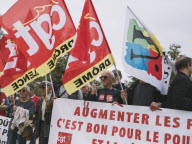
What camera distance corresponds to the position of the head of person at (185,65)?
18.5 feet

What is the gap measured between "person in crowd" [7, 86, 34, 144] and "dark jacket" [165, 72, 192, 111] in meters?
3.59

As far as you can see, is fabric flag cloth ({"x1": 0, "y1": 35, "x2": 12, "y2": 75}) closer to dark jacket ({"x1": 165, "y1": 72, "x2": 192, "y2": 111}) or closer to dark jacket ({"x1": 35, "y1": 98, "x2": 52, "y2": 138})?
dark jacket ({"x1": 35, "y1": 98, "x2": 52, "y2": 138})

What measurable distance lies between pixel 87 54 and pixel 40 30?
1207 millimetres

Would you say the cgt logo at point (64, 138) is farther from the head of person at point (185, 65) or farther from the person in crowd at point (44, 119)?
the head of person at point (185, 65)

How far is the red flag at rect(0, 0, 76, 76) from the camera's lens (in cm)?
671

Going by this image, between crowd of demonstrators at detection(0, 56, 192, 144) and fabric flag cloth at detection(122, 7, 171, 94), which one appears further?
fabric flag cloth at detection(122, 7, 171, 94)

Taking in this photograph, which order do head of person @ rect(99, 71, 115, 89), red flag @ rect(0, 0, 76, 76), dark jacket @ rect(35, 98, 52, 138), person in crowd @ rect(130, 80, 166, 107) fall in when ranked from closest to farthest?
person in crowd @ rect(130, 80, 166, 107), head of person @ rect(99, 71, 115, 89), red flag @ rect(0, 0, 76, 76), dark jacket @ rect(35, 98, 52, 138)

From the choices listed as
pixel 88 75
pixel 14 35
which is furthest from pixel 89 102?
pixel 14 35

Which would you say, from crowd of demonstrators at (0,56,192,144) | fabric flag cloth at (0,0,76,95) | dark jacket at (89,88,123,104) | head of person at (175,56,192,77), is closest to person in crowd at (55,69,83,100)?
crowd of demonstrators at (0,56,192,144)

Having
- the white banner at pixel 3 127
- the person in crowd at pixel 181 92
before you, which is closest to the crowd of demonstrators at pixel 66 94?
the person in crowd at pixel 181 92

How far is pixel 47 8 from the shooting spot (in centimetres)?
701

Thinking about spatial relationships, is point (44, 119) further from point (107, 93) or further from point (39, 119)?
point (107, 93)

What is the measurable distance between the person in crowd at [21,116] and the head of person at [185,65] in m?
3.62

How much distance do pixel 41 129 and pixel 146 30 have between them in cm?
274
